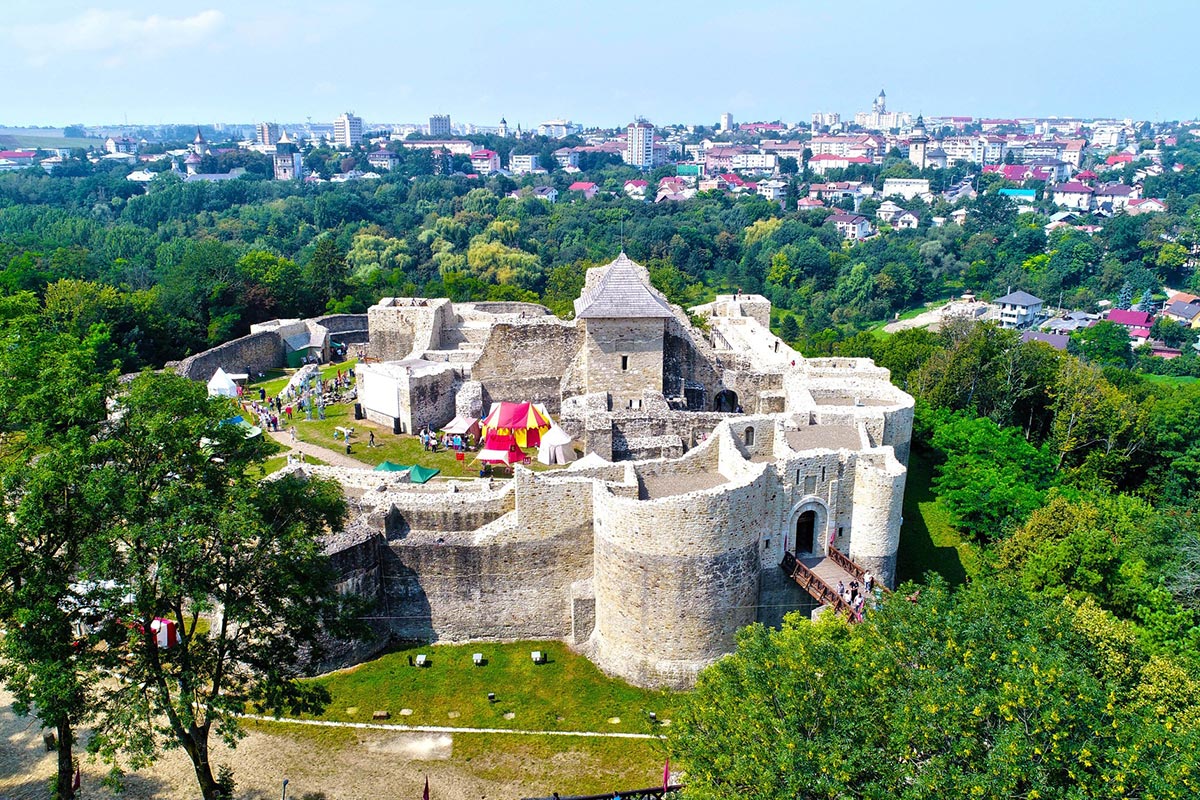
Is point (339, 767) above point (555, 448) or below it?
below

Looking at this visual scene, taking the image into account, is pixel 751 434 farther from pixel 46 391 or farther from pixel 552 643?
pixel 46 391

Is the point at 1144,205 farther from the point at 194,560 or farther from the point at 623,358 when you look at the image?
the point at 194,560

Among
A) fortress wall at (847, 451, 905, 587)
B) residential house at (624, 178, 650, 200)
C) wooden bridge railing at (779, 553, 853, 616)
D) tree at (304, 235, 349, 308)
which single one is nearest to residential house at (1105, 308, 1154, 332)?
tree at (304, 235, 349, 308)

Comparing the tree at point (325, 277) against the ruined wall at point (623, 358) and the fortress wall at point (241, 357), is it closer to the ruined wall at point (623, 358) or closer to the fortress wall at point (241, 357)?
the fortress wall at point (241, 357)

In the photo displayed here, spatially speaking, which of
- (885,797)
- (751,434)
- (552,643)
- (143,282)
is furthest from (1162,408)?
(143,282)

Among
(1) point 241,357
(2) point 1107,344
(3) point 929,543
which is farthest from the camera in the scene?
(2) point 1107,344

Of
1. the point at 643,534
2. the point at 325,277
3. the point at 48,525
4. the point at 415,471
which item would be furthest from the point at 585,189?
the point at 48,525

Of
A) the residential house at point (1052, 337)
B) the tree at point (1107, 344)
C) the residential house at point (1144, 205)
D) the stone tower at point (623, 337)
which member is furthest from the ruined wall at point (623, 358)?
the residential house at point (1144, 205)
